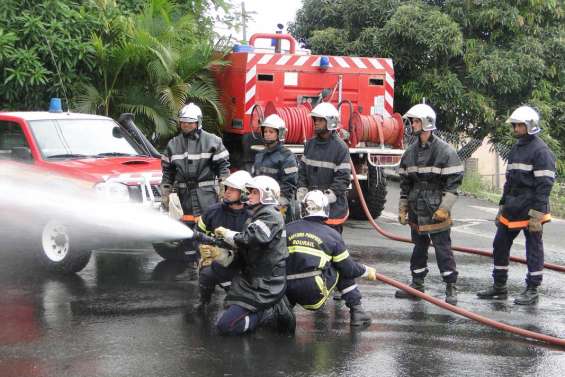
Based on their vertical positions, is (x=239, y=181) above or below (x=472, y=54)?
below

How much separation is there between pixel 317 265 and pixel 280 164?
7.03ft

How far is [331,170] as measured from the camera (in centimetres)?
841

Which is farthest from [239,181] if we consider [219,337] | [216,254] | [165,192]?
[165,192]

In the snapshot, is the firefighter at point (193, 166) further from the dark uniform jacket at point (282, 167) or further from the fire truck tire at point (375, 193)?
the fire truck tire at point (375, 193)

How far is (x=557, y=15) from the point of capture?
18.7 metres

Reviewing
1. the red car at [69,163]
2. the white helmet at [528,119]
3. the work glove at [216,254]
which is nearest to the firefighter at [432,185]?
the white helmet at [528,119]

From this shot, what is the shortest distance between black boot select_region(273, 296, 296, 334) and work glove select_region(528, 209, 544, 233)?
262 centimetres

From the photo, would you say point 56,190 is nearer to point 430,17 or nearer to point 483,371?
point 483,371

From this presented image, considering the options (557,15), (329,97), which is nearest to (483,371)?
(329,97)

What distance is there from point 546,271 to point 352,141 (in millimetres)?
3589

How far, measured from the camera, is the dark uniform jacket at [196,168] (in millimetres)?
8719

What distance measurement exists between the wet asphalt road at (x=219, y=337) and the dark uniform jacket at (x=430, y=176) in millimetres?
812

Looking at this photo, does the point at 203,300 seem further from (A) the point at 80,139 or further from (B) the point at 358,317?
(A) the point at 80,139

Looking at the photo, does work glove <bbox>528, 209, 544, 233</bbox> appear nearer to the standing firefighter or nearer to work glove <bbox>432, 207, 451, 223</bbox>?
work glove <bbox>432, 207, 451, 223</bbox>
